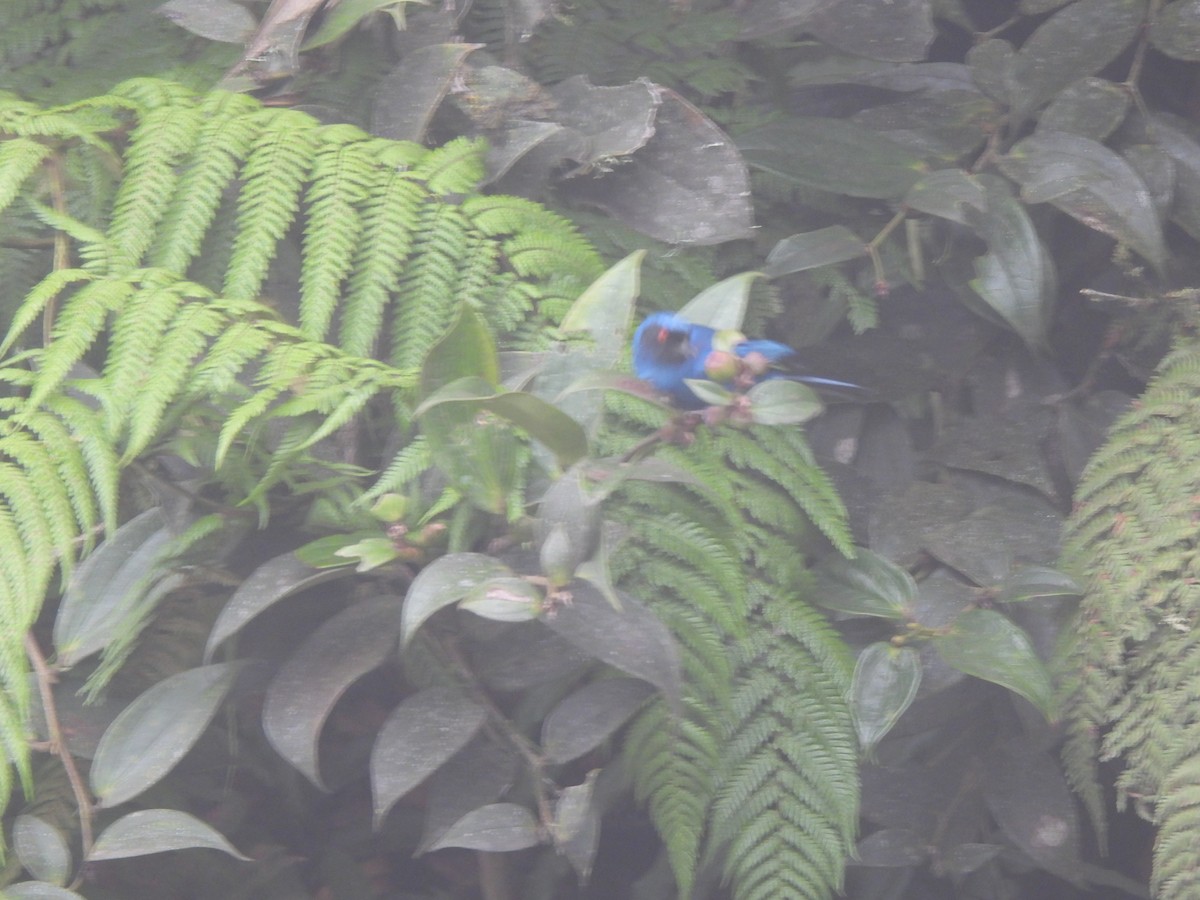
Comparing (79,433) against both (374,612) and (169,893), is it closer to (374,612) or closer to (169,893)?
(374,612)

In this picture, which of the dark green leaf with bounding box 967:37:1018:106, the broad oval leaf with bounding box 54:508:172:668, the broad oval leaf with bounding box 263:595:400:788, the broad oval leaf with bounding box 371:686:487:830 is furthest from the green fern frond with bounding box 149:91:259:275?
the dark green leaf with bounding box 967:37:1018:106

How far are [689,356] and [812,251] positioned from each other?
315 millimetres

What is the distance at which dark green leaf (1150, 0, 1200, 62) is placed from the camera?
52.7 inches

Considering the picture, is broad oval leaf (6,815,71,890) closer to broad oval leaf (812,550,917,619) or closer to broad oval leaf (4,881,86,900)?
broad oval leaf (4,881,86,900)

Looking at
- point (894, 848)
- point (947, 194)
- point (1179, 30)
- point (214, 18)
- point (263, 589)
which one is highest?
point (214, 18)

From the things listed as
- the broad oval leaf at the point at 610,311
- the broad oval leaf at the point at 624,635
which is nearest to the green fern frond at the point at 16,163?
the broad oval leaf at the point at 610,311

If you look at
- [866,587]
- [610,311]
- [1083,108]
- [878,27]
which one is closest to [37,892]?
[610,311]

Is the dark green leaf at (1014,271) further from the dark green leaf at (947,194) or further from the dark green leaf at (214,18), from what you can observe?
the dark green leaf at (214,18)

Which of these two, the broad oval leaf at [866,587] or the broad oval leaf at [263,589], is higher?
the broad oval leaf at [263,589]

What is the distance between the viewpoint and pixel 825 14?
138 centimetres

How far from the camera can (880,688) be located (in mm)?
1121

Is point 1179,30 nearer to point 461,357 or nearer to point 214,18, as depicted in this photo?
point 461,357

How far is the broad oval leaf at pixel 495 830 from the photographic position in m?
1.02

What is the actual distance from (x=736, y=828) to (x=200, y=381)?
70 centimetres
